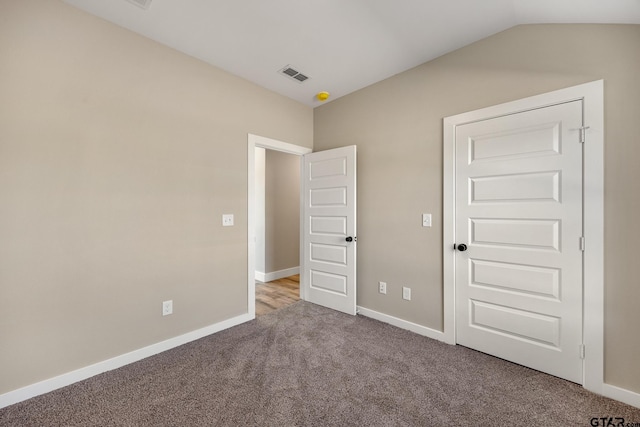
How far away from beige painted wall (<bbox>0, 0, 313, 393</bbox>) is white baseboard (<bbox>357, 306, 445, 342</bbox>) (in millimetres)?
1495

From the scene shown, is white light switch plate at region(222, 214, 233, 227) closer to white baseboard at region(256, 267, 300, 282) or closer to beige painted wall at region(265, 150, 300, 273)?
beige painted wall at region(265, 150, 300, 273)

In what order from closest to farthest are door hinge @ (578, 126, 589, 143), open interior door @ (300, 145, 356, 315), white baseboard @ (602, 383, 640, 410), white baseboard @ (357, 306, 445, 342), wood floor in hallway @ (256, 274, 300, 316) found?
1. white baseboard @ (602, 383, 640, 410)
2. door hinge @ (578, 126, 589, 143)
3. white baseboard @ (357, 306, 445, 342)
4. open interior door @ (300, 145, 356, 315)
5. wood floor in hallway @ (256, 274, 300, 316)

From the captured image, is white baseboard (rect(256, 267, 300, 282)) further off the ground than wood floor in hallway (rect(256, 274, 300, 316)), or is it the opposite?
white baseboard (rect(256, 267, 300, 282))

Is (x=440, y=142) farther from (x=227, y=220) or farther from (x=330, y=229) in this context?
(x=227, y=220)

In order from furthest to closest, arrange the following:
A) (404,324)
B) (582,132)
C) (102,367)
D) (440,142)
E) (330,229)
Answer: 1. (330,229)
2. (404,324)
3. (440,142)
4. (102,367)
5. (582,132)

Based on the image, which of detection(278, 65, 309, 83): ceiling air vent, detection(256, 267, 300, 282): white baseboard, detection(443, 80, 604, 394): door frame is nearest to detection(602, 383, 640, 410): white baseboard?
detection(443, 80, 604, 394): door frame

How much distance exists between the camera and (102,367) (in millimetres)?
1932

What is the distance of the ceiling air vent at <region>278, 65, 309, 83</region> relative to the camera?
2637 mm

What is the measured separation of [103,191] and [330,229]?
222 cm

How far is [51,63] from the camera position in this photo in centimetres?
175

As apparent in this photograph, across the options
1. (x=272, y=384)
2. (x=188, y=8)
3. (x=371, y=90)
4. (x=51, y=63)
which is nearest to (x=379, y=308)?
(x=272, y=384)

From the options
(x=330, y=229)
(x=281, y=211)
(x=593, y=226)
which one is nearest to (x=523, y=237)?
(x=593, y=226)

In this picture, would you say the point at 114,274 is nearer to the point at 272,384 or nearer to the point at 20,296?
the point at 20,296

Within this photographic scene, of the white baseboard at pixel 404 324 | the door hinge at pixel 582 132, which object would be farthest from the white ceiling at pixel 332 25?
the white baseboard at pixel 404 324
